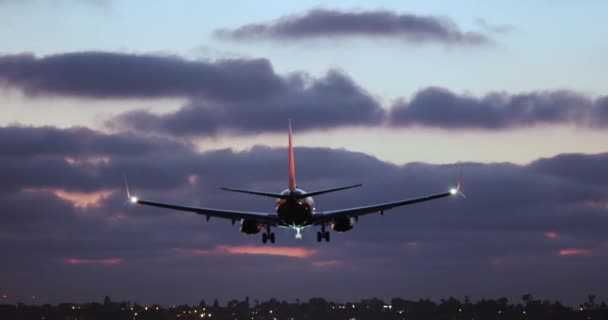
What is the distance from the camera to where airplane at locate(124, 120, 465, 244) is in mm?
139875

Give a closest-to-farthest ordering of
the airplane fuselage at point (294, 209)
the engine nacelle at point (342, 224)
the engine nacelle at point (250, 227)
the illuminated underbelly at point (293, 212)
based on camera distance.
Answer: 1. the airplane fuselage at point (294, 209)
2. the illuminated underbelly at point (293, 212)
3. the engine nacelle at point (342, 224)
4. the engine nacelle at point (250, 227)

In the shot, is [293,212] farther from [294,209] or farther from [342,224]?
[342,224]

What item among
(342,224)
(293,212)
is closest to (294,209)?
(293,212)

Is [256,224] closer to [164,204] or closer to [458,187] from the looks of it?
[164,204]

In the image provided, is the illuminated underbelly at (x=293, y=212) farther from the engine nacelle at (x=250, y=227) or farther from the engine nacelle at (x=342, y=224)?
the engine nacelle at (x=250, y=227)

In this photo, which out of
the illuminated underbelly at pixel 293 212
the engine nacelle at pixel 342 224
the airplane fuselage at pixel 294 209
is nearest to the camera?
the airplane fuselage at pixel 294 209

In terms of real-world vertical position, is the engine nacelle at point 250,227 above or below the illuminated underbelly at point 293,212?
above

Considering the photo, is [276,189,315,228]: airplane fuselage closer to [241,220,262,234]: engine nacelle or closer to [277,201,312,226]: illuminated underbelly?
[277,201,312,226]: illuminated underbelly

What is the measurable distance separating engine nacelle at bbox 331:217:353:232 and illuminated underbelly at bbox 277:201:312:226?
34.7 feet

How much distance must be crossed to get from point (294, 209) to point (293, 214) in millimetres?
910

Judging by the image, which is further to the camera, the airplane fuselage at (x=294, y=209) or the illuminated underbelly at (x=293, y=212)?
the illuminated underbelly at (x=293, y=212)

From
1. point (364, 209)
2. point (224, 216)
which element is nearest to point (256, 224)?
point (224, 216)

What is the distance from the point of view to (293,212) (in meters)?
140

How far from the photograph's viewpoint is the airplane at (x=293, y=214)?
139875 millimetres
